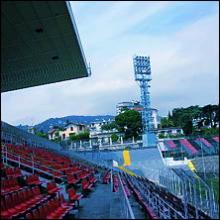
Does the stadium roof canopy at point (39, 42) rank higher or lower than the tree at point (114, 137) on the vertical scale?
higher

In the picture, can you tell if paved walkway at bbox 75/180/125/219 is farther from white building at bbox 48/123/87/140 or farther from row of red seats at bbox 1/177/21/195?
white building at bbox 48/123/87/140

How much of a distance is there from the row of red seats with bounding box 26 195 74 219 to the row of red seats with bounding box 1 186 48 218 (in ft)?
0.93

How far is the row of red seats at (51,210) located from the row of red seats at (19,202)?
0.28 metres

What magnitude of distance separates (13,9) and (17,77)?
5961mm

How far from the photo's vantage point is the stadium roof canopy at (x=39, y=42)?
5.57m

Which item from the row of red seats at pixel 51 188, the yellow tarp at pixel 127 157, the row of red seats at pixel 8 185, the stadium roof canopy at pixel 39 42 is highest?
the stadium roof canopy at pixel 39 42

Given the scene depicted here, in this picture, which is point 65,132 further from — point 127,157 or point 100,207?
point 100,207

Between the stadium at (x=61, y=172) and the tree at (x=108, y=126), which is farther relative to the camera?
the tree at (x=108, y=126)

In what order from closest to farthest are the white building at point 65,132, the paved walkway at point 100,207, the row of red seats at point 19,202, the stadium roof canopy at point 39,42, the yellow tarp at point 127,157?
the row of red seats at point 19,202 < the paved walkway at point 100,207 < the stadium roof canopy at point 39,42 < the yellow tarp at point 127,157 < the white building at point 65,132

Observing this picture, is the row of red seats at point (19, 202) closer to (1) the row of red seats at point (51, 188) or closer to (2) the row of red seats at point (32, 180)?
(1) the row of red seats at point (51, 188)

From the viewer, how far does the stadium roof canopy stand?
5.57 meters

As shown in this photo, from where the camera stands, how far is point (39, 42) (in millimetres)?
7723

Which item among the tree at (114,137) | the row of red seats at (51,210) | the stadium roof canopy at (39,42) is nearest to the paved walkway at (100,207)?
the row of red seats at (51,210)

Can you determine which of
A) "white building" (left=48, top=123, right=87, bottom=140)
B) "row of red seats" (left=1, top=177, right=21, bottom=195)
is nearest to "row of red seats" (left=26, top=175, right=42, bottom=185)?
"row of red seats" (left=1, top=177, right=21, bottom=195)
